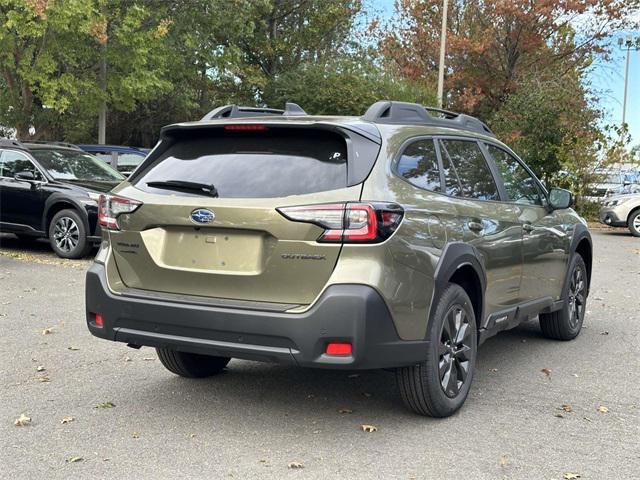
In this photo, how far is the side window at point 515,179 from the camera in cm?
561

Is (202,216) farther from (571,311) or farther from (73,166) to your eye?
(73,166)

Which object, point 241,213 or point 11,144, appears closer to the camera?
point 241,213

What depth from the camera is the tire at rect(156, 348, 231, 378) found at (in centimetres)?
506

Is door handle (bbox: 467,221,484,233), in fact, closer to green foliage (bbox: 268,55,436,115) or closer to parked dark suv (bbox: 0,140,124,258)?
parked dark suv (bbox: 0,140,124,258)

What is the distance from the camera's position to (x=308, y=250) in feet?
12.3

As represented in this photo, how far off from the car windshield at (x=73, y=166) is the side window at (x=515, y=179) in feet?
24.8

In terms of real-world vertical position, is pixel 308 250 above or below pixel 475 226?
below

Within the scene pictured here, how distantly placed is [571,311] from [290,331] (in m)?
3.84

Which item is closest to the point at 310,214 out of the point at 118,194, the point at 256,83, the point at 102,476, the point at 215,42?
the point at 118,194

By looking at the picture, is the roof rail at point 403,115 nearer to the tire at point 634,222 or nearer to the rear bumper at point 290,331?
the rear bumper at point 290,331

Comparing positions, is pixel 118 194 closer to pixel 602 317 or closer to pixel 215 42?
pixel 602 317

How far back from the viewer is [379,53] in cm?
3316

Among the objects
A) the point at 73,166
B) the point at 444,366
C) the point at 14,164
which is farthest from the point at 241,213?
the point at 14,164

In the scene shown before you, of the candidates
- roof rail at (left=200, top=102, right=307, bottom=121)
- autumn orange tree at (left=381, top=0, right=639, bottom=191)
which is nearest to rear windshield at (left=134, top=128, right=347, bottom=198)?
roof rail at (left=200, top=102, right=307, bottom=121)
